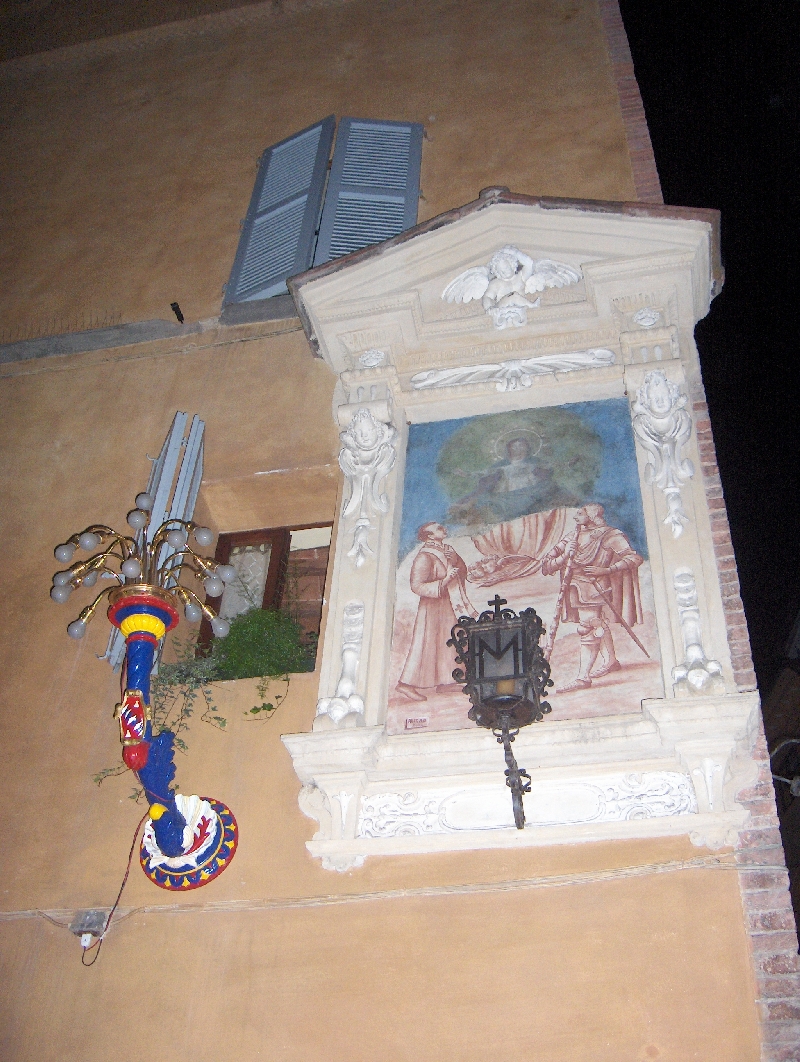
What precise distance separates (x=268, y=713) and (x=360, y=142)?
210 inches

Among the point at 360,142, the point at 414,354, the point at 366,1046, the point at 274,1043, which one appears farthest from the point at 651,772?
the point at 360,142

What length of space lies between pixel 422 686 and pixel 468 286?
249cm

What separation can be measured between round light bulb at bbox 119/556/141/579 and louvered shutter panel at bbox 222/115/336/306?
10.4 ft

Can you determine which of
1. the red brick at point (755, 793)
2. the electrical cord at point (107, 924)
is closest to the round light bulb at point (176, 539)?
the electrical cord at point (107, 924)

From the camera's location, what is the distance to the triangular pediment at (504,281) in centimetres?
548

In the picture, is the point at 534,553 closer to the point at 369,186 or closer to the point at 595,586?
the point at 595,586

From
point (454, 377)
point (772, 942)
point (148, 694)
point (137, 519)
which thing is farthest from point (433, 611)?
point (772, 942)

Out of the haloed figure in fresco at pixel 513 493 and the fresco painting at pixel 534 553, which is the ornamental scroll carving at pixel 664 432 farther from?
the haloed figure in fresco at pixel 513 493

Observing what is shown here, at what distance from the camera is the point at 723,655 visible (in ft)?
13.2

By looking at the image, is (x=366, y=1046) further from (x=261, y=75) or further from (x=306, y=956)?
(x=261, y=75)

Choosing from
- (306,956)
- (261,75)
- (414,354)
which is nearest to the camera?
(306,956)

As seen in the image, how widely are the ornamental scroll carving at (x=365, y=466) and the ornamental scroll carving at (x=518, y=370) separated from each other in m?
0.41

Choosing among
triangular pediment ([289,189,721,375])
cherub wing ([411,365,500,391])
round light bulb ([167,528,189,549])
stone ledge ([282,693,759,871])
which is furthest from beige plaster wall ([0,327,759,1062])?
triangular pediment ([289,189,721,375])

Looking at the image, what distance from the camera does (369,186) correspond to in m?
7.75
